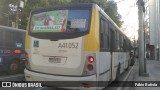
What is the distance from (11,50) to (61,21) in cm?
799

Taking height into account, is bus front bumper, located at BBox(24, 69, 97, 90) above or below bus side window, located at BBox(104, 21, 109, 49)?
below

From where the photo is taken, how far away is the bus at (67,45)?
347 inches

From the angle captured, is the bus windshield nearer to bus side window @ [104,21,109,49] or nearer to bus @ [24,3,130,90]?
bus @ [24,3,130,90]

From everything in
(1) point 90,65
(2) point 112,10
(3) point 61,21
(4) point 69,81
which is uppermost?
(2) point 112,10

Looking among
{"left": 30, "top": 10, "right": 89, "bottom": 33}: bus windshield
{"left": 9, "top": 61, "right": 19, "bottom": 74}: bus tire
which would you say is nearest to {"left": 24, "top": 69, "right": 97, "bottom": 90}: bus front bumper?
{"left": 30, "top": 10, "right": 89, "bottom": 33}: bus windshield

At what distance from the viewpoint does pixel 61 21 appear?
9.41 metres

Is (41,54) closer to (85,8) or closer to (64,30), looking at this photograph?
(64,30)

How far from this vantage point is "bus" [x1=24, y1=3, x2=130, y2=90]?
8812mm

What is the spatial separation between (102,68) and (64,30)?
1.75 m

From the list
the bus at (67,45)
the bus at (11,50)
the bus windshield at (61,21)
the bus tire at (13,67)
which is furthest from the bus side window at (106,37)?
the bus tire at (13,67)

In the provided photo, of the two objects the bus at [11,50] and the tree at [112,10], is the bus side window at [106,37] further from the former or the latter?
the tree at [112,10]

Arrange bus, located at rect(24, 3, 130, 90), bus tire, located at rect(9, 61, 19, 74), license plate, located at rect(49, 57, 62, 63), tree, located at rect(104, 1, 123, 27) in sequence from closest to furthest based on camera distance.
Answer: bus, located at rect(24, 3, 130, 90), license plate, located at rect(49, 57, 62, 63), bus tire, located at rect(9, 61, 19, 74), tree, located at rect(104, 1, 123, 27)

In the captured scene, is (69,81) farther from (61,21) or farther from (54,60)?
(61,21)

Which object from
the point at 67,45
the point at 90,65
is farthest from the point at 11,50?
the point at 90,65
